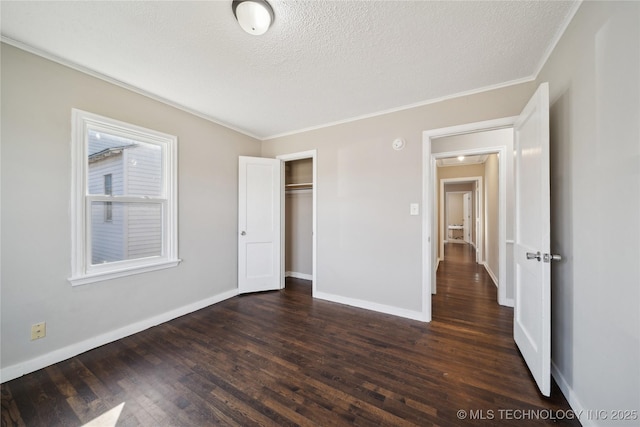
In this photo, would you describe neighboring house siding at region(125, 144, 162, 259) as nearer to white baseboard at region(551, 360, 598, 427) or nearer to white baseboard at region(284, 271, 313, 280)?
white baseboard at region(284, 271, 313, 280)

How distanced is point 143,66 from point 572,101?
315cm

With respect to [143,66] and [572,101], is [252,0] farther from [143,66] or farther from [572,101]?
[572,101]

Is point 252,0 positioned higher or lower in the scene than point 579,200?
higher

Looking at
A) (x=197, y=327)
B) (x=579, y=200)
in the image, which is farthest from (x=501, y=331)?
(x=197, y=327)

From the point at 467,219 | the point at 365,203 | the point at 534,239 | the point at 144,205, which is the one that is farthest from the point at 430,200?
the point at 467,219

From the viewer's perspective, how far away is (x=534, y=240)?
161 centimetres

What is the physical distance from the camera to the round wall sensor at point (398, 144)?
8.82 feet

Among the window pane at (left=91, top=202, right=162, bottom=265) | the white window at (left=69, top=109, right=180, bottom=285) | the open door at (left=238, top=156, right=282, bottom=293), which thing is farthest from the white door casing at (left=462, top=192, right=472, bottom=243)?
the window pane at (left=91, top=202, right=162, bottom=265)

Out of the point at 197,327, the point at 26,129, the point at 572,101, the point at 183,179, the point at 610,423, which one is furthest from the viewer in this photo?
the point at 183,179

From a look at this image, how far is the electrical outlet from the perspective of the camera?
176 cm

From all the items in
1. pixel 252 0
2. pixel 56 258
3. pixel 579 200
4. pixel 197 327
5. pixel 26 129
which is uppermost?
pixel 252 0

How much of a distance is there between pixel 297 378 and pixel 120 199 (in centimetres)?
233

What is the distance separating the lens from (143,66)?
1939 millimetres

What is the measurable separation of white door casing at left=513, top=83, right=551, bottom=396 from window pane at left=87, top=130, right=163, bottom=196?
346 cm
